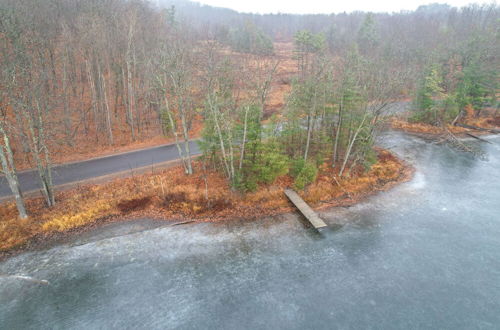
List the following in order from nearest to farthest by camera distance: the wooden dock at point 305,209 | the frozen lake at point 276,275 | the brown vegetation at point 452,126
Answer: the frozen lake at point 276,275 → the wooden dock at point 305,209 → the brown vegetation at point 452,126

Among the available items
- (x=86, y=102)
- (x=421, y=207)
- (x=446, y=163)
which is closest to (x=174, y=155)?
(x=86, y=102)

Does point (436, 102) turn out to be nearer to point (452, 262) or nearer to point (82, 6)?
point (452, 262)

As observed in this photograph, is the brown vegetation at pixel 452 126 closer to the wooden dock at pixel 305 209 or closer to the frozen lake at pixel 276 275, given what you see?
the frozen lake at pixel 276 275

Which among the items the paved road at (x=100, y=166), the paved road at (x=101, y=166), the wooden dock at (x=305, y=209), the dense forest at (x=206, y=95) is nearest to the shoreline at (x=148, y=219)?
the wooden dock at (x=305, y=209)

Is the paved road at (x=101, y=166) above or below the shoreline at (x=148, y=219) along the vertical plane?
above

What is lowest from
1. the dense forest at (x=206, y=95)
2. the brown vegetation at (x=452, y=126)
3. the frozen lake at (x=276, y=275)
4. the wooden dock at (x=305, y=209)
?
the frozen lake at (x=276, y=275)

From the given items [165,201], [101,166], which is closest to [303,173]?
[165,201]
